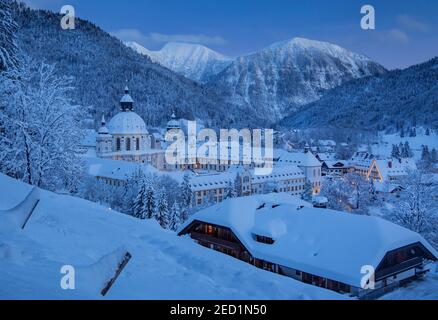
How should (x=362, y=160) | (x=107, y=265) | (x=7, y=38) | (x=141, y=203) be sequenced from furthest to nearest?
(x=362, y=160) < (x=141, y=203) < (x=7, y=38) < (x=107, y=265)

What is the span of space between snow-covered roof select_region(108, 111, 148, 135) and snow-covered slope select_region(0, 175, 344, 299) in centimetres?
9443

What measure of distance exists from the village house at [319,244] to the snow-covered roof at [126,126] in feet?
268

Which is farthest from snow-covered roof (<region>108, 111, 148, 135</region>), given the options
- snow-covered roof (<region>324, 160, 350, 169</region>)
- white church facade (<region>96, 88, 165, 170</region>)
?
snow-covered roof (<region>324, 160, 350, 169</region>)

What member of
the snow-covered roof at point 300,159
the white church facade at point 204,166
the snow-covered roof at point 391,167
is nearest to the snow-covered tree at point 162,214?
the white church facade at point 204,166

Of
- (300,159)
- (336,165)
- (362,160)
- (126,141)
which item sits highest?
(126,141)

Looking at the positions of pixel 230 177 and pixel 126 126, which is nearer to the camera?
pixel 230 177

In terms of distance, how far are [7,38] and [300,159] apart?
8270cm

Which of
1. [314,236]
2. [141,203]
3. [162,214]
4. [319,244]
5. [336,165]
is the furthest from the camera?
[336,165]

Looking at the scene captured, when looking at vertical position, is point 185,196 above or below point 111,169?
below

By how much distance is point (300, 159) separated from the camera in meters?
101

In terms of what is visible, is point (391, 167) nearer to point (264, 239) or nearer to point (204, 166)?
→ point (204, 166)

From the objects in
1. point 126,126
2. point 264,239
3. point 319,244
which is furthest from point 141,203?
point 126,126

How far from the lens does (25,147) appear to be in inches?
908
